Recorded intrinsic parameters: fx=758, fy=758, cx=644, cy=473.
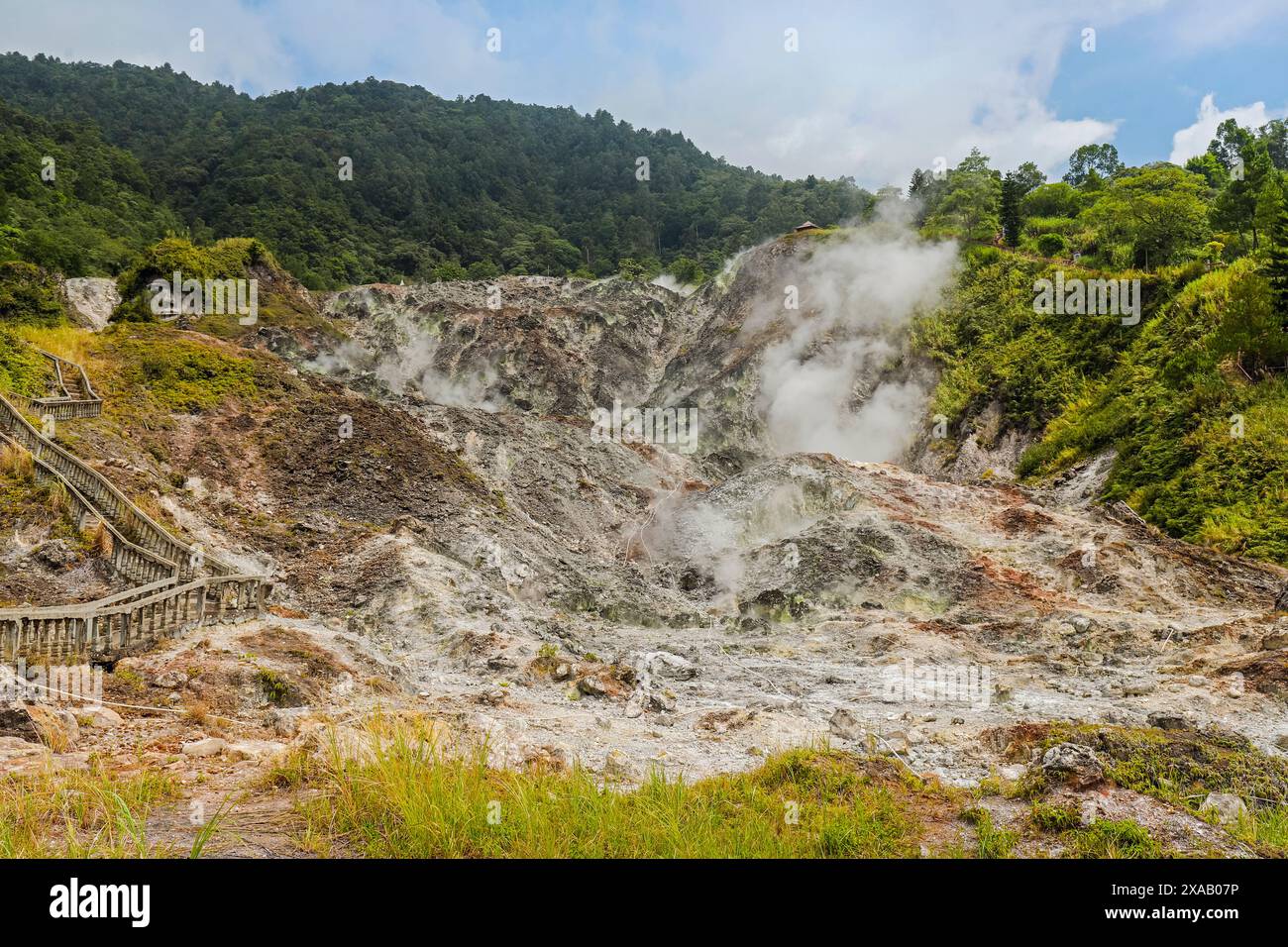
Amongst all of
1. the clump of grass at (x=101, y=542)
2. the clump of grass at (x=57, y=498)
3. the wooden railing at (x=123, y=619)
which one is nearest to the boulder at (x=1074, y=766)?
the wooden railing at (x=123, y=619)

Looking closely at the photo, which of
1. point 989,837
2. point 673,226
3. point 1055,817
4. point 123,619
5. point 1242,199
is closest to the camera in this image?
point 989,837

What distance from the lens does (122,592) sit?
12328 millimetres

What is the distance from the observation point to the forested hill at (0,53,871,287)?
81.6 meters

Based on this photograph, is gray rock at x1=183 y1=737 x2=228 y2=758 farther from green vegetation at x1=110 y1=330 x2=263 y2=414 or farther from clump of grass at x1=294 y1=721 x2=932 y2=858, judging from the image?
green vegetation at x1=110 y1=330 x2=263 y2=414

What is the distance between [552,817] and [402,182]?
106131 millimetres

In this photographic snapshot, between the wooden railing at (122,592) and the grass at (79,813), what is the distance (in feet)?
16.0

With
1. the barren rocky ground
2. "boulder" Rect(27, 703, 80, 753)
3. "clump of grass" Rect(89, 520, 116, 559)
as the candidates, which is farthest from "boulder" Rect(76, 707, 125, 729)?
"clump of grass" Rect(89, 520, 116, 559)

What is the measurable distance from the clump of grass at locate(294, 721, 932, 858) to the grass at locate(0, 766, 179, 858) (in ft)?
3.32

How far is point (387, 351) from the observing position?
5231cm

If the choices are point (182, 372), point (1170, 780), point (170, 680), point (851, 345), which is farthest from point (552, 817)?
point (851, 345)

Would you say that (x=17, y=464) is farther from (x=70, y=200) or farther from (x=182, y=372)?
(x=70, y=200)

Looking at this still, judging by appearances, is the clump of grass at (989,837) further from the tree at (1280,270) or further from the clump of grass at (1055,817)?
the tree at (1280,270)

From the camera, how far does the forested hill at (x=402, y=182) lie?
81625 millimetres

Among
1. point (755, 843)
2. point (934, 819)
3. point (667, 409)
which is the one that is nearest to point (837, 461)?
point (667, 409)
